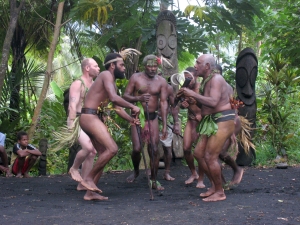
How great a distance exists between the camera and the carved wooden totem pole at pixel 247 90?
10.8 metres

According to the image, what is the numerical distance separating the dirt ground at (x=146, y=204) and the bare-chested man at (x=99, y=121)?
0.30 metres

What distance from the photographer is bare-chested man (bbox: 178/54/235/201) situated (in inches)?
246

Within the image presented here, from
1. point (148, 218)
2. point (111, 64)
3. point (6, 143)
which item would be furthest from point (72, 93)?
point (6, 143)

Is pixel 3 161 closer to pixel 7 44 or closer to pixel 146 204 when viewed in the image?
pixel 7 44

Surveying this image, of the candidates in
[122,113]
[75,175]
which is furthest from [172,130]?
[75,175]

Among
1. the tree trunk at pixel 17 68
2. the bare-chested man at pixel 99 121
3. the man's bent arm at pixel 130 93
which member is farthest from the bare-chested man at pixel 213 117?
the tree trunk at pixel 17 68

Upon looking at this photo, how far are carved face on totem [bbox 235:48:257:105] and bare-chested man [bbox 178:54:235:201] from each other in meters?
4.46

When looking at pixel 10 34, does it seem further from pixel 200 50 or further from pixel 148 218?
pixel 148 218

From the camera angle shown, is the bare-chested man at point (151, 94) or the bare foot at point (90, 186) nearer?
the bare foot at point (90, 186)

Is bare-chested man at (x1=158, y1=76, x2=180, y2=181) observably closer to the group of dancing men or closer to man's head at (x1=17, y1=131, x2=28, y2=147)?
the group of dancing men

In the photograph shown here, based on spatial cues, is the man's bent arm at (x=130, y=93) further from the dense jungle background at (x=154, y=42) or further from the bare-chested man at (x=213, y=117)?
the dense jungle background at (x=154, y=42)

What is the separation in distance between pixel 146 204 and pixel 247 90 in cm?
531

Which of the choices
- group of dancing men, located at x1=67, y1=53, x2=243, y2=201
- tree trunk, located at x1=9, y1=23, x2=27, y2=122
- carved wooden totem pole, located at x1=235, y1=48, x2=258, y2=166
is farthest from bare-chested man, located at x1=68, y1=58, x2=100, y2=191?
tree trunk, located at x1=9, y1=23, x2=27, y2=122

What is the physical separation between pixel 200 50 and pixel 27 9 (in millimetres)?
4415
